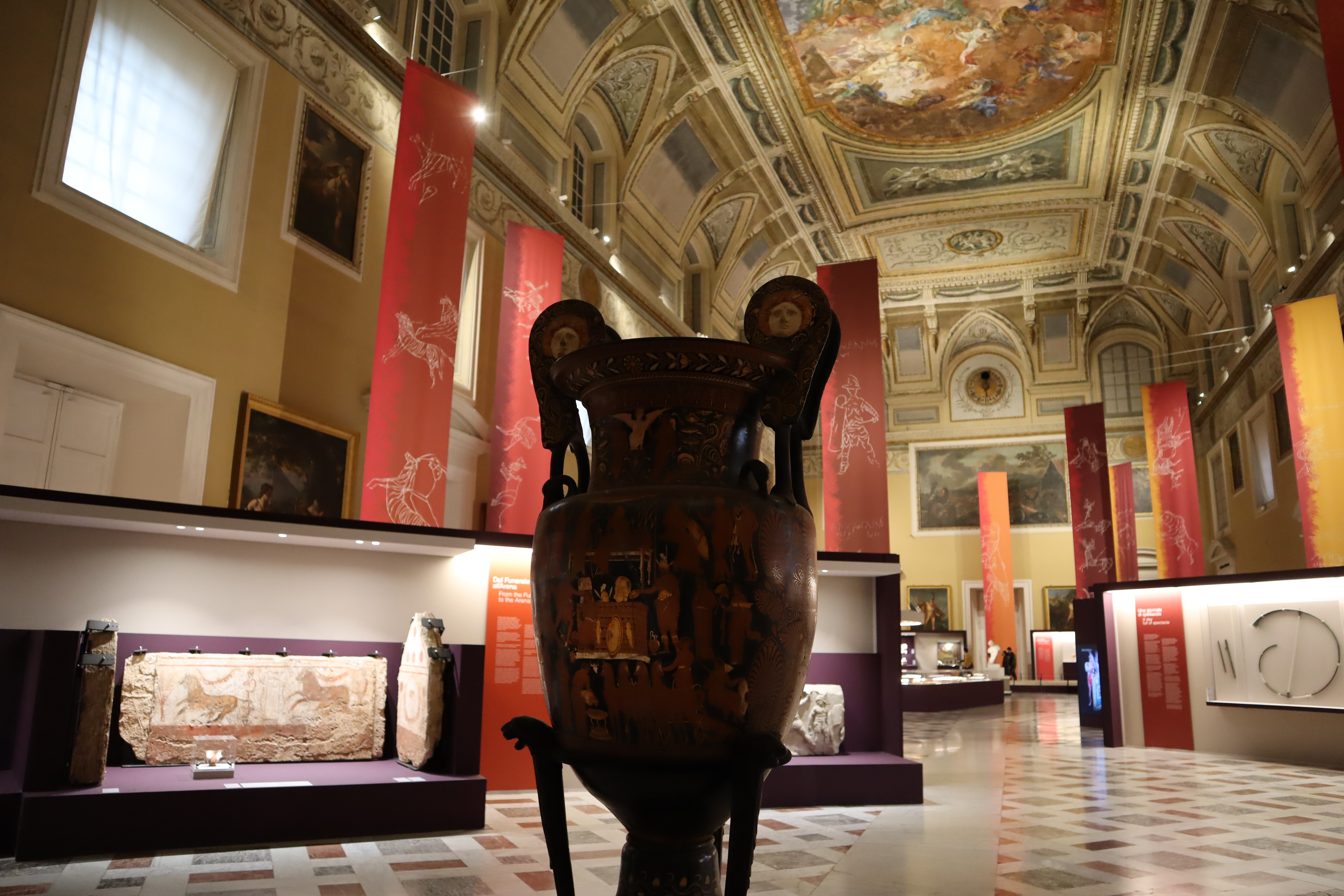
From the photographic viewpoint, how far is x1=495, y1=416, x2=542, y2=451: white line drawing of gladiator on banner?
10.1 m

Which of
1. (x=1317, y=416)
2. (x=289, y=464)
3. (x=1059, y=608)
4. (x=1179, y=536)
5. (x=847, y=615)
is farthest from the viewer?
(x=1059, y=608)

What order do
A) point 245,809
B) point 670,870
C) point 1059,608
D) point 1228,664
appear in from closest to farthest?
point 670,870 → point 245,809 → point 1228,664 → point 1059,608

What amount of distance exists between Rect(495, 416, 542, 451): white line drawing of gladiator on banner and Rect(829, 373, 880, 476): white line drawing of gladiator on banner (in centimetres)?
383

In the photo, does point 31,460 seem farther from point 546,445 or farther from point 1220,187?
point 1220,187

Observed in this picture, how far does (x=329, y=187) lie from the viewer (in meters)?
10.5

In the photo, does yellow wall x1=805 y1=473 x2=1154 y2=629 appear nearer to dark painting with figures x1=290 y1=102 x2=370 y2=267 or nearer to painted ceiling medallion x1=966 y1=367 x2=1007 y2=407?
painted ceiling medallion x1=966 y1=367 x2=1007 y2=407

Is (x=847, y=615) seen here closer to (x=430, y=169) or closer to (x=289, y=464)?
(x=430, y=169)

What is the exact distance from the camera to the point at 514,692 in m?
7.55

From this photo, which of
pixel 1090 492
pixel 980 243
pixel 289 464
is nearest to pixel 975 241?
pixel 980 243

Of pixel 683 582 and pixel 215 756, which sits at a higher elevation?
pixel 683 582

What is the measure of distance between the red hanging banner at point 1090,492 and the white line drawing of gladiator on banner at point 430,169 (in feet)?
51.4

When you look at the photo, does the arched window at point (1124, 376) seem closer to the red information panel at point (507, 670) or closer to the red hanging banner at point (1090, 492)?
the red hanging banner at point (1090, 492)

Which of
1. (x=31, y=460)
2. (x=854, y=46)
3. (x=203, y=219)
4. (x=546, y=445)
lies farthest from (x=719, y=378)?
(x=854, y=46)

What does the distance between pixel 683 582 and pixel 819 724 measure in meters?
5.86
